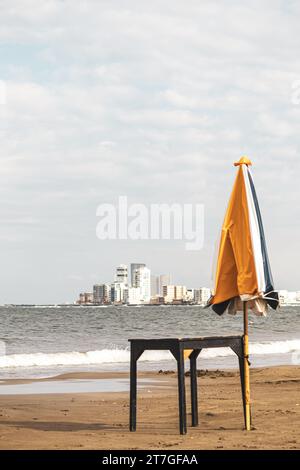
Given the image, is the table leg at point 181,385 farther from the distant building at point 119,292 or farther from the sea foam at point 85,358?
the distant building at point 119,292

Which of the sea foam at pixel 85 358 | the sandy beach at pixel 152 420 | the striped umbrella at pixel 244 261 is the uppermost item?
the striped umbrella at pixel 244 261

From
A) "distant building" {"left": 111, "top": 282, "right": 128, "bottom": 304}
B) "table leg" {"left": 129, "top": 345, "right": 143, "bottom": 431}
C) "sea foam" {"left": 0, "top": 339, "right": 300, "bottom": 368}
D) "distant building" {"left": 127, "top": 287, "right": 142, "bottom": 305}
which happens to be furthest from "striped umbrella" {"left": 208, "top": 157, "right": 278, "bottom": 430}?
"distant building" {"left": 111, "top": 282, "right": 128, "bottom": 304}

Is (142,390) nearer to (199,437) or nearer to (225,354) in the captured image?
(199,437)

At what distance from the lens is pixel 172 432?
31.4 feet

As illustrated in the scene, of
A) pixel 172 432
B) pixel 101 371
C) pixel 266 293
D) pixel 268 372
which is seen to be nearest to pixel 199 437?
pixel 172 432

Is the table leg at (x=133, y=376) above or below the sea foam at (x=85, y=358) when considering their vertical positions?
above

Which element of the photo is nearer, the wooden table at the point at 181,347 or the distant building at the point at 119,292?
the wooden table at the point at 181,347

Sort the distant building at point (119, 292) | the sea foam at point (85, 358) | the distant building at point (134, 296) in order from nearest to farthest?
the sea foam at point (85, 358) < the distant building at point (134, 296) < the distant building at point (119, 292)

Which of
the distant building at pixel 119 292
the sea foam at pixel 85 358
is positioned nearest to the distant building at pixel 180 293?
the distant building at pixel 119 292

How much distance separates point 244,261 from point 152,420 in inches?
106

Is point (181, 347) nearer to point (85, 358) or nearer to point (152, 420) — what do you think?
point (152, 420)

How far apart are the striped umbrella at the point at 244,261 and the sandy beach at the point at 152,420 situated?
2.78 ft

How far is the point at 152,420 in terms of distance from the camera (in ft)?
35.5

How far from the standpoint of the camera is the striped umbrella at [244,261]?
30.6 feet
